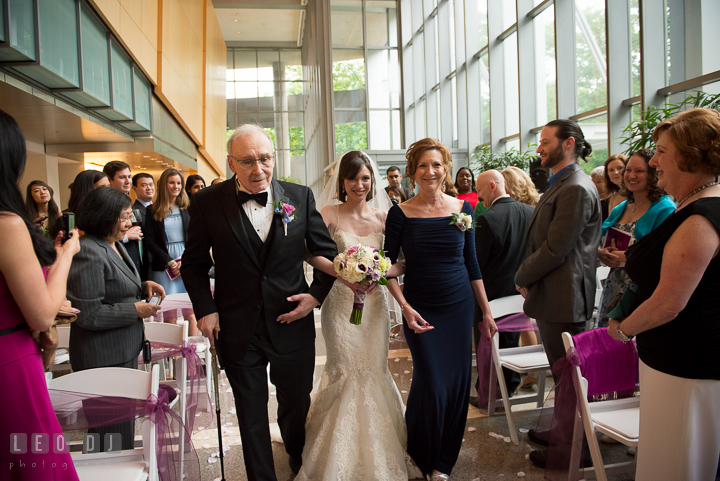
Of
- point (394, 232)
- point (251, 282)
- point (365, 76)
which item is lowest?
point (251, 282)

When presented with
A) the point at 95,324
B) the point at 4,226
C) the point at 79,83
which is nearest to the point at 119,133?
the point at 79,83

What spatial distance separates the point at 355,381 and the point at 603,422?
1.30 metres

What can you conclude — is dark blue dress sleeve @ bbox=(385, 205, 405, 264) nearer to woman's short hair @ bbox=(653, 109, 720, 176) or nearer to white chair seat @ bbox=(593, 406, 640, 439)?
white chair seat @ bbox=(593, 406, 640, 439)

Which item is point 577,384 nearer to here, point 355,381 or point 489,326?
point 489,326

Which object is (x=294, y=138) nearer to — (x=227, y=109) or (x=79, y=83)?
(x=227, y=109)

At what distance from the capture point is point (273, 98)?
90.4 ft

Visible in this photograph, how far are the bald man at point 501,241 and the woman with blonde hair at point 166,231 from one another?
2825 mm

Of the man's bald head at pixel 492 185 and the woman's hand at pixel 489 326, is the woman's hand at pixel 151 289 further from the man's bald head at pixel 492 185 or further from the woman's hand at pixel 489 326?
the man's bald head at pixel 492 185

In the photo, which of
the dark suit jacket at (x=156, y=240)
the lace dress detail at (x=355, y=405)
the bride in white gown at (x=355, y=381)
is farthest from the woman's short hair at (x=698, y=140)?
the dark suit jacket at (x=156, y=240)

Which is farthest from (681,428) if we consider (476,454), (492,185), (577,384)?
(492,185)

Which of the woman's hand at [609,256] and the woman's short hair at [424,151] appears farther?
the woman's hand at [609,256]

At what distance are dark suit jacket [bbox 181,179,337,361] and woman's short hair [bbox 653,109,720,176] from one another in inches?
65.7

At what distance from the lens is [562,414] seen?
2.36 metres

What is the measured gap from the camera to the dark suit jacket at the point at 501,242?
3924 mm
